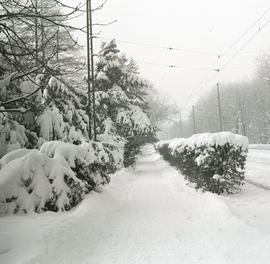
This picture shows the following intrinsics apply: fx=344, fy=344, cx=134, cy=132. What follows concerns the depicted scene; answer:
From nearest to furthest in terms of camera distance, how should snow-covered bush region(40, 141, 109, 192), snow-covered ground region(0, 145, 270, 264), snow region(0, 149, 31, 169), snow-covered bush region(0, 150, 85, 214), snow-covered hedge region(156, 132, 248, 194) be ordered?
snow-covered ground region(0, 145, 270, 264), snow-covered bush region(0, 150, 85, 214), snow region(0, 149, 31, 169), snow-covered bush region(40, 141, 109, 192), snow-covered hedge region(156, 132, 248, 194)

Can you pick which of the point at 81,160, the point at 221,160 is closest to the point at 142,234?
the point at 81,160

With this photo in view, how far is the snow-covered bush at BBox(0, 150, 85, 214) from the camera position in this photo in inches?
257

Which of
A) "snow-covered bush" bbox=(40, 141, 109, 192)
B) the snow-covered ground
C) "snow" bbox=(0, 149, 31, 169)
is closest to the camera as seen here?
the snow-covered ground

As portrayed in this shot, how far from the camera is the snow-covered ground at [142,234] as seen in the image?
15.1ft

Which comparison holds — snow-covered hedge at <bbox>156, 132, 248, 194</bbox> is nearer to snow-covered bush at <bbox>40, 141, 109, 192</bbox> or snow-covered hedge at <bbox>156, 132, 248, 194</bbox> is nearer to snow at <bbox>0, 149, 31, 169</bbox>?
snow-covered bush at <bbox>40, 141, 109, 192</bbox>

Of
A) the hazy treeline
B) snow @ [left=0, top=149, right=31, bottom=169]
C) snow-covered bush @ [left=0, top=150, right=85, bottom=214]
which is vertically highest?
the hazy treeline

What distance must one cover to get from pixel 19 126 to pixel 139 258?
18.0 feet

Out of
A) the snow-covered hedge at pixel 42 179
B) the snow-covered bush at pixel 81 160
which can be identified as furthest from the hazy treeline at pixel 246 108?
the snow-covered hedge at pixel 42 179

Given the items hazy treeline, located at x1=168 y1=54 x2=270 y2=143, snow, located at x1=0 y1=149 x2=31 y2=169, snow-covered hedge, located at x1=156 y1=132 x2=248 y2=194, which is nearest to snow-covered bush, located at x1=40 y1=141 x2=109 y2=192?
snow, located at x1=0 y1=149 x2=31 y2=169

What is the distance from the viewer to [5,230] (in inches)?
215

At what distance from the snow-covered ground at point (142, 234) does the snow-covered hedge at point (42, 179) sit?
0.98ft

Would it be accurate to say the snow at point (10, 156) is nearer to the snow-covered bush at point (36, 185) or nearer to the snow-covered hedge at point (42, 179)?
the snow-covered hedge at point (42, 179)

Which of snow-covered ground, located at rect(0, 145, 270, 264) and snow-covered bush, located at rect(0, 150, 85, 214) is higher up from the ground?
snow-covered bush, located at rect(0, 150, 85, 214)

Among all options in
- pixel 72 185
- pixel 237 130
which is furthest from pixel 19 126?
pixel 237 130
